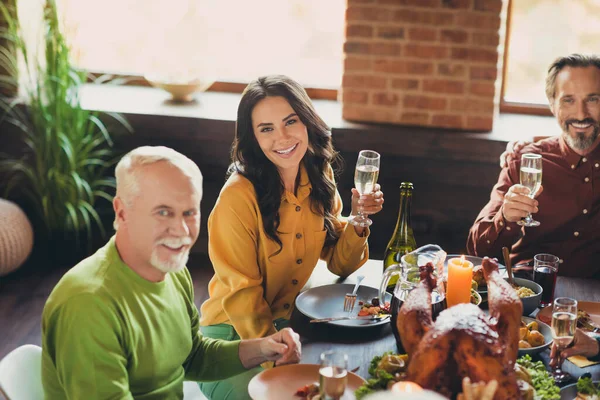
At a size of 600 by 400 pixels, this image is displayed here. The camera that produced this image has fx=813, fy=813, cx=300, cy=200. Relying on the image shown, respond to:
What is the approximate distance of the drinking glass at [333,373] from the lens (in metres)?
1.57

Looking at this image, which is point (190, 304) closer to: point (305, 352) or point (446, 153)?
point (305, 352)

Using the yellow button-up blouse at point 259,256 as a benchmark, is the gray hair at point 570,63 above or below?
above

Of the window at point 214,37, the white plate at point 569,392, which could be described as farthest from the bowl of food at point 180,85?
the white plate at point 569,392

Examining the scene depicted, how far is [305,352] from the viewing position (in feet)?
6.37

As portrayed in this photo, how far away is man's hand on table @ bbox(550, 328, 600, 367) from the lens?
6.02 feet

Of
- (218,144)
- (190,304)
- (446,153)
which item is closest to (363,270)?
(190,304)

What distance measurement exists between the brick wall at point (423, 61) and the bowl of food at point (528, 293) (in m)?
1.71

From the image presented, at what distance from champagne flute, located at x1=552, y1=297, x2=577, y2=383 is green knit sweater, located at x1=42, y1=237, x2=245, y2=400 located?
85 centimetres

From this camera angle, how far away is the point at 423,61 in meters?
3.79

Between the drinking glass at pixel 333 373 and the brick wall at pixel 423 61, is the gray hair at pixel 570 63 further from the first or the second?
the drinking glass at pixel 333 373

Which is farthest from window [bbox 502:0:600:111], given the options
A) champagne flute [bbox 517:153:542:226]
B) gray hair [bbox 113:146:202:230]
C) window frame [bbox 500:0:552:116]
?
gray hair [bbox 113:146:202:230]

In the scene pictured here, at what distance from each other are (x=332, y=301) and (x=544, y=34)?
2.32 m

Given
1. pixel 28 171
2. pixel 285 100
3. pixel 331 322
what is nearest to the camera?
pixel 331 322

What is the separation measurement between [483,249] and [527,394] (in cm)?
118
